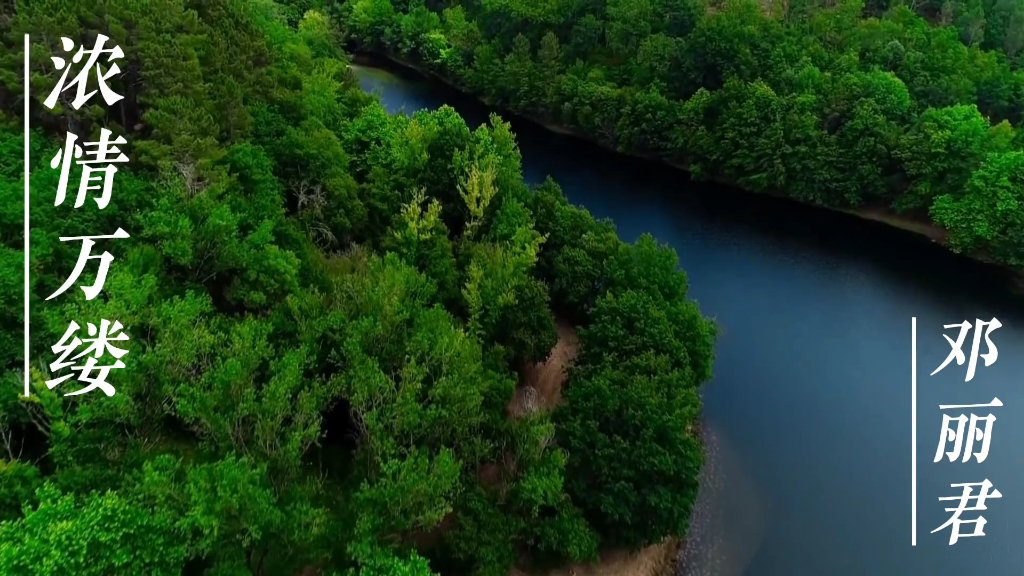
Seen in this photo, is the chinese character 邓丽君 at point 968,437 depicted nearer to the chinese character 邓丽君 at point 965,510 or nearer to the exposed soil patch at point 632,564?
the chinese character 邓丽君 at point 965,510

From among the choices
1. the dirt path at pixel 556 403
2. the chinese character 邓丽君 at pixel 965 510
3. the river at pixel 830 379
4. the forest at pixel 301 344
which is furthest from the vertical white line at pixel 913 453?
the dirt path at pixel 556 403

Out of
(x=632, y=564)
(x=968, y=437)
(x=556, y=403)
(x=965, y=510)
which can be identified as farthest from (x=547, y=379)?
(x=968, y=437)

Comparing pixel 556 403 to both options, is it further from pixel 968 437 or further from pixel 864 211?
pixel 864 211

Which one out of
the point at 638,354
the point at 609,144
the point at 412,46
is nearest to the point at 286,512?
the point at 638,354

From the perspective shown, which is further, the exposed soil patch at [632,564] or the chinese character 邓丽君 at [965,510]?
the chinese character 邓丽君 at [965,510]

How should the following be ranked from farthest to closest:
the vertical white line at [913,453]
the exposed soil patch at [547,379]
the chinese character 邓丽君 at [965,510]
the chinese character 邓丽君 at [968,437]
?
the exposed soil patch at [547,379] < the chinese character 邓丽君 at [968,437] < the vertical white line at [913,453] < the chinese character 邓丽君 at [965,510]

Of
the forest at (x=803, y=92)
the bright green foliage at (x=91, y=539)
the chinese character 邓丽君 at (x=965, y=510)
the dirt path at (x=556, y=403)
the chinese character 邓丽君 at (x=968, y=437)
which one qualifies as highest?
the forest at (x=803, y=92)

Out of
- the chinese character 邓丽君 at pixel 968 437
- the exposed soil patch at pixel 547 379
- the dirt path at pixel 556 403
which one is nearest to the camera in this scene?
the dirt path at pixel 556 403

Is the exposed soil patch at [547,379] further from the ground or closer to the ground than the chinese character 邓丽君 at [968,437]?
closer to the ground
